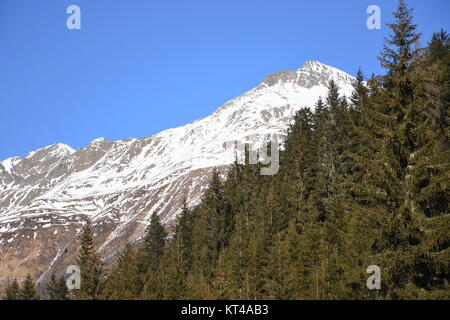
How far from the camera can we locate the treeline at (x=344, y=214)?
19.0 metres

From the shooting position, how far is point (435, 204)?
19.8 m

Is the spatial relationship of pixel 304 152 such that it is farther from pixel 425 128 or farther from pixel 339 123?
pixel 425 128

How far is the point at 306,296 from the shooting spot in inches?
1186

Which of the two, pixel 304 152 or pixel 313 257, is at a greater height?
pixel 304 152

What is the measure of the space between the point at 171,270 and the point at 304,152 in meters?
23.1

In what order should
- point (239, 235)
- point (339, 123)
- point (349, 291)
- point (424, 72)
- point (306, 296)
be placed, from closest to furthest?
point (424, 72)
point (349, 291)
point (306, 296)
point (239, 235)
point (339, 123)

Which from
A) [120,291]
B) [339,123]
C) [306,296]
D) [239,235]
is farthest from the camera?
[339,123]

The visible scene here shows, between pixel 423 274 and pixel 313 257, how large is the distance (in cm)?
1436

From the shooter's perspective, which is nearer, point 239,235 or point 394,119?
point 394,119

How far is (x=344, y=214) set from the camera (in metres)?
31.5

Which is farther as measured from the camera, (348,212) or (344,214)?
(344,214)

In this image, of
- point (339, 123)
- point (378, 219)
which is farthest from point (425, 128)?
point (339, 123)

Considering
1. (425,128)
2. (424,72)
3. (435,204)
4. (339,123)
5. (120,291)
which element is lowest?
(120,291)

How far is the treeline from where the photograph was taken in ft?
62.4
